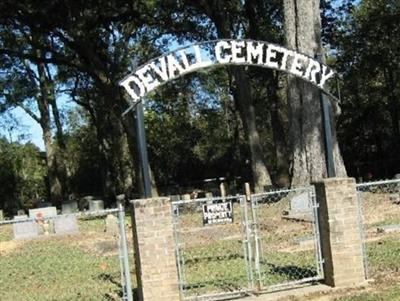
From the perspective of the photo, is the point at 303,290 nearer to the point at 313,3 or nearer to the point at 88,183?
the point at 313,3

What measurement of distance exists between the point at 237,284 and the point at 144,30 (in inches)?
1174

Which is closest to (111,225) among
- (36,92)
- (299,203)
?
(299,203)

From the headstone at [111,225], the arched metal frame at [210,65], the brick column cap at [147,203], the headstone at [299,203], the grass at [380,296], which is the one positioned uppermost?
the arched metal frame at [210,65]

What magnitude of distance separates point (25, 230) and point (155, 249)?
13.6m

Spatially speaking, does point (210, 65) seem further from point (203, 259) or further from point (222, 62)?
point (203, 259)

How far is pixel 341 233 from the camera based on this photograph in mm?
9758

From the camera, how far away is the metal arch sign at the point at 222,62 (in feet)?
30.5

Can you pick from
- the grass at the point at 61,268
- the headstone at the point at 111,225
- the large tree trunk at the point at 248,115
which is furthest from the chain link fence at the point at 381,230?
the large tree trunk at the point at 248,115

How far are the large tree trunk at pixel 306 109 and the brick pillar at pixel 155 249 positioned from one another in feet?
34.5

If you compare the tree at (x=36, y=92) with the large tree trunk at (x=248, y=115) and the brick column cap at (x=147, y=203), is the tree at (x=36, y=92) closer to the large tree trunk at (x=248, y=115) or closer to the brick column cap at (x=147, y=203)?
the large tree trunk at (x=248, y=115)

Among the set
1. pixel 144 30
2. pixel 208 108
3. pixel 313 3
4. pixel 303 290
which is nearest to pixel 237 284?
pixel 303 290

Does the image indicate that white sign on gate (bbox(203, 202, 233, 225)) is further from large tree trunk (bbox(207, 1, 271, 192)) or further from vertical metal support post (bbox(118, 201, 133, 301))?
large tree trunk (bbox(207, 1, 271, 192))

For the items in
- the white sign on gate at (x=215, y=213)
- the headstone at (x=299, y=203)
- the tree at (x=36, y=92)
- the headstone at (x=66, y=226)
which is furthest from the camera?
the tree at (x=36, y=92)

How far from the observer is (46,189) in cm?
6175
